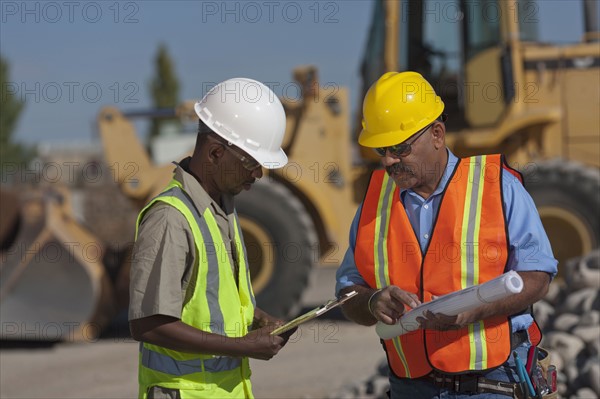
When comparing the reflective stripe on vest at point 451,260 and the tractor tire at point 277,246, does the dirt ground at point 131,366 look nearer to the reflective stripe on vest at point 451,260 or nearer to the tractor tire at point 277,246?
the tractor tire at point 277,246

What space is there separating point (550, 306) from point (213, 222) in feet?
15.3

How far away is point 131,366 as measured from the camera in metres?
7.58

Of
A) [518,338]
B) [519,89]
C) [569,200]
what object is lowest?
[569,200]

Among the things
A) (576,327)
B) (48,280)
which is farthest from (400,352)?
(48,280)

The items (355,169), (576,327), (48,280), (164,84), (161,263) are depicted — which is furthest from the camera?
(164,84)

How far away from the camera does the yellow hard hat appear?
2.88m

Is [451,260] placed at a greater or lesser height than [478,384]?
greater

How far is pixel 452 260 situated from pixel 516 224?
0.22 m

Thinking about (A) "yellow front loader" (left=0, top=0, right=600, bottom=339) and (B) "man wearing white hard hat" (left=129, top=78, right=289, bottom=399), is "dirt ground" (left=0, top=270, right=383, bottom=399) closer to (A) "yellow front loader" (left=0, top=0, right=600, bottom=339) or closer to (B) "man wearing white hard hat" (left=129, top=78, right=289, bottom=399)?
(A) "yellow front loader" (left=0, top=0, right=600, bottom=339)

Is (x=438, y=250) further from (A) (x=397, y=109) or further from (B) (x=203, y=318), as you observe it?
(B) (x=203, y=318)

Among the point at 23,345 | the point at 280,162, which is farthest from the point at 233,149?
the point at 23,345

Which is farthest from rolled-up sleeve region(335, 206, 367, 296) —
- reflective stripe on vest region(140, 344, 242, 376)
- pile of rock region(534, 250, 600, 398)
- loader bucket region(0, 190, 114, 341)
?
loader bucket region(0, 190, 114, 341)

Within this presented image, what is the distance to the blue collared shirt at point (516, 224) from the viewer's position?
2.70 m

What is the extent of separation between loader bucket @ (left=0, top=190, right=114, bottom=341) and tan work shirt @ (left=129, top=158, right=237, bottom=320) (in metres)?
5.61
